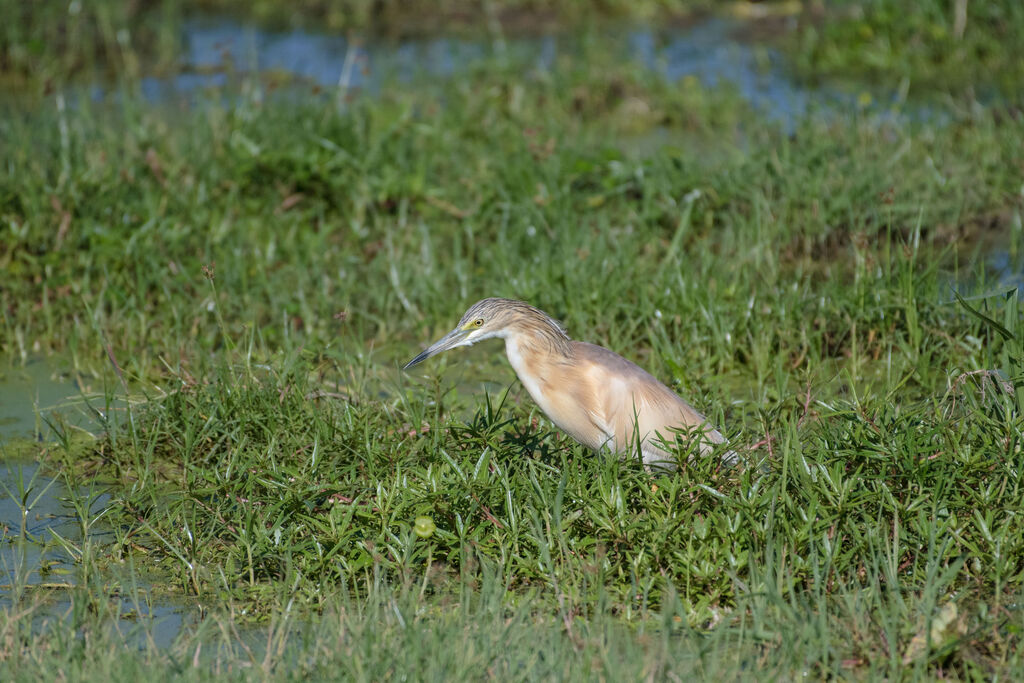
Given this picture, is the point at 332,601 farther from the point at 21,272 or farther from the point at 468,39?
the point at 468,39

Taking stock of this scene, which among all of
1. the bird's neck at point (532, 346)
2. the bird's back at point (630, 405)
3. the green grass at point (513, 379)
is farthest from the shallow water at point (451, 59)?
the bird's back at point (630, 405)

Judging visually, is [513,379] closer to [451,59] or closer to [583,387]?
[583,387]

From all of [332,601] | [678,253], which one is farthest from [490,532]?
[678,253]

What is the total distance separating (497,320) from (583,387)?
1.21ft

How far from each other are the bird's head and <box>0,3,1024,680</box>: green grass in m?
0.31

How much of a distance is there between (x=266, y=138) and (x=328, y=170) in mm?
503

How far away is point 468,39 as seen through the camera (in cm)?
1066

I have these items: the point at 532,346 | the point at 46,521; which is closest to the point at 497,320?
the point at 532,346

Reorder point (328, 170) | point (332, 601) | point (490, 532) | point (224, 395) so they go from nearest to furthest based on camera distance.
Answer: point (332, 601) < point (490, 532) < point (224, 395) < point (328, 170)

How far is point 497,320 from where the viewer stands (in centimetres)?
423

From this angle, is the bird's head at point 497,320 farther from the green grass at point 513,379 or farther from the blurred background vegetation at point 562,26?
the blurred background vegetation at point 562,26

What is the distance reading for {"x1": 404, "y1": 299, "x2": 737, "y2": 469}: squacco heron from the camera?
4098 mm

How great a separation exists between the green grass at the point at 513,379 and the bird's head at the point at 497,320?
31 cm

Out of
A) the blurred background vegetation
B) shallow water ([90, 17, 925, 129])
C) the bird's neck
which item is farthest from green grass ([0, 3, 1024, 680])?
the blurred background vegetation
